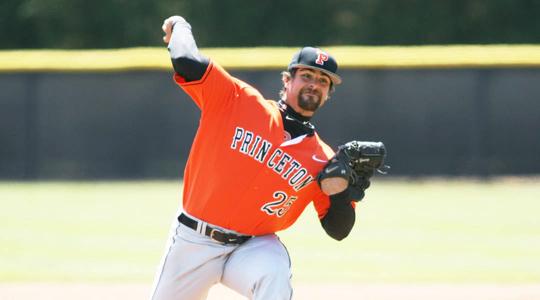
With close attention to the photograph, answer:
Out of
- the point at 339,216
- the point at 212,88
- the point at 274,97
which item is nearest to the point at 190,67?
the point at 212,88

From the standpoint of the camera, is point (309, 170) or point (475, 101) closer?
point (309, 170)

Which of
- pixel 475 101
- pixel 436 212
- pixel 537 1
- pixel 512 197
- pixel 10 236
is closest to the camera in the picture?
pixel 10 236

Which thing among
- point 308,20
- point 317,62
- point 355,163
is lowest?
point 355,163

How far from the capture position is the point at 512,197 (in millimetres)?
13891

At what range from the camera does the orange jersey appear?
16.0 feet

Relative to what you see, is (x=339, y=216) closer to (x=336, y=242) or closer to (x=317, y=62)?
(x=317, y=62)

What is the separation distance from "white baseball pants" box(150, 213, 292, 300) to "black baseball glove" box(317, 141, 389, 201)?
0.44 meters

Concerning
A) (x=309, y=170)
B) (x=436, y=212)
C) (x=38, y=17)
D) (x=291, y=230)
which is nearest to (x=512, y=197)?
(x=436, y=212)

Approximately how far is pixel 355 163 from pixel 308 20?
1906 centimetres

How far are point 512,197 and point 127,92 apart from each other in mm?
6394

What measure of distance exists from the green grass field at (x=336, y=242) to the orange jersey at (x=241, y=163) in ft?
11.4

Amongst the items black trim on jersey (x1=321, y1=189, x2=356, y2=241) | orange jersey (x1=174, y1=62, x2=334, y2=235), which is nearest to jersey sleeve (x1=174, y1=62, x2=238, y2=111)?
orange jersey (x1=174, y1=62, x2=334, y2=235)

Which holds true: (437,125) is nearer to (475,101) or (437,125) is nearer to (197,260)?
(475,101)

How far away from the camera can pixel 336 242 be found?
410 inches
